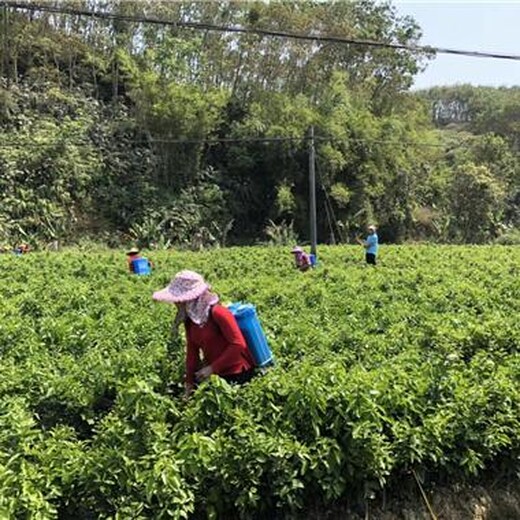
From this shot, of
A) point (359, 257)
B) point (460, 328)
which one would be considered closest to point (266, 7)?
point (359, 257)

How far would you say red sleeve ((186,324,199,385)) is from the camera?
208 inches

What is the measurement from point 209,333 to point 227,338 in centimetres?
17

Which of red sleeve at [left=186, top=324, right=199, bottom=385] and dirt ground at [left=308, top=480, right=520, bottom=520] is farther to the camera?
red sleeve at [left=186, top=324, right=199, bottom=385]

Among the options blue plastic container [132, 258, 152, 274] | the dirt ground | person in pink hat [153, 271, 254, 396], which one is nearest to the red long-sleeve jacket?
person in pink hat [153, 271, 254, 396]

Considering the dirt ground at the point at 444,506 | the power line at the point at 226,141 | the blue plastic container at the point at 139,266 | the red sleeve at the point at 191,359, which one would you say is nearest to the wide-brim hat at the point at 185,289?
the red sleeve at the point at 191,359

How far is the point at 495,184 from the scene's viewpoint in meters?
46.9

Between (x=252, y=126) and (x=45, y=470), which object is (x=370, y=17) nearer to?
(x=252, y=126)

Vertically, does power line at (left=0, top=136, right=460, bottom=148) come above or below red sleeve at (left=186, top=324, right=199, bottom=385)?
below

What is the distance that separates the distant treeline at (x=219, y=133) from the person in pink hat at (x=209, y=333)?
29.3 m

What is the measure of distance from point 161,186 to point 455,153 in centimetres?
3243

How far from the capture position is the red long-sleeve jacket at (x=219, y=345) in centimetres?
502

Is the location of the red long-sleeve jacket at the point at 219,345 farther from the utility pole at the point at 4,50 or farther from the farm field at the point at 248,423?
the utility pole at the point at 4,50

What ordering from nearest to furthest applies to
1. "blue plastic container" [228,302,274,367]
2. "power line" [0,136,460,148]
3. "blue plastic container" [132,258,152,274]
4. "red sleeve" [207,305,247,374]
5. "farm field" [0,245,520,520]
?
"farm field" [0,245,520,520]
"red sleeve" [207,305,247,374]
"blue plastic container" [228,302,274,367]
"blue plastic container" [132,258,152,274]
"power line" [0,136,460,148]

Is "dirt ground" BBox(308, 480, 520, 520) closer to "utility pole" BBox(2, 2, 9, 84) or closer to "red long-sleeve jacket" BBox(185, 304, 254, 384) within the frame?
"red long-sleeve jacket" BBox(185, 304, 254, 384)
